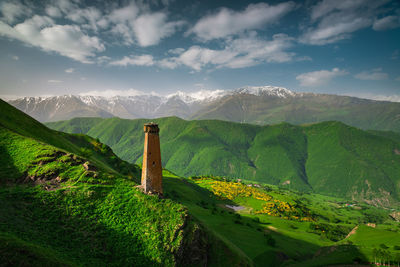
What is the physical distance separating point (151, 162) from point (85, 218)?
1275cm

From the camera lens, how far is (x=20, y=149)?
118 feet

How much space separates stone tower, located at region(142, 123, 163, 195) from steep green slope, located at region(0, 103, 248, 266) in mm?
2303

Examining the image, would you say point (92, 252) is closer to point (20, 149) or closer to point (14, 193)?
point (14, 193)

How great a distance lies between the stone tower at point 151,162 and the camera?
116ft

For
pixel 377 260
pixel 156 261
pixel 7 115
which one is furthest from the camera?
pixel 7 115

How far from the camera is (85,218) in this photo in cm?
2862

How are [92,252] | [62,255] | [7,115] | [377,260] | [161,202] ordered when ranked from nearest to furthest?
[62,255] < [92,252] < [161,202] < [377,260] < [7,115]

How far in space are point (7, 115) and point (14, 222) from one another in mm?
43656

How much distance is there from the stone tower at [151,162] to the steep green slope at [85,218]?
2303 millimetres

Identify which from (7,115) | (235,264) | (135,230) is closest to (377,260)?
(235,264)

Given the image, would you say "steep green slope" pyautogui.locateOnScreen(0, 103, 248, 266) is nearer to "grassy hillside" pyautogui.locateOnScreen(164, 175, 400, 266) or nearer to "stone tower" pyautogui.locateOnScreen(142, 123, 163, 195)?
"stone tower" pyautogui.locateOnScreen(142, 123, 163, 195)

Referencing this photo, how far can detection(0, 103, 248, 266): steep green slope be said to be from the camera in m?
24.8

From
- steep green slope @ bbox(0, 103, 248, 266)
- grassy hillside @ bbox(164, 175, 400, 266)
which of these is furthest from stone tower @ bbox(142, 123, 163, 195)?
grassy hillside @ bbox(164, 175, 400, 266)

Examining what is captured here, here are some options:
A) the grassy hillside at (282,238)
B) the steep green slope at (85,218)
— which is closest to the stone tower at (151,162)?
the steep green slope at (85,218)
